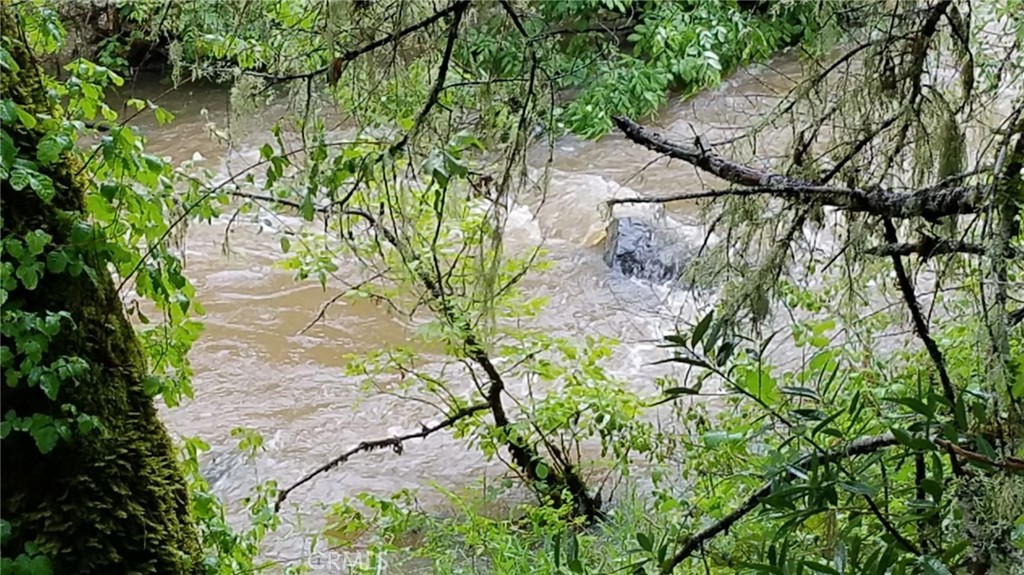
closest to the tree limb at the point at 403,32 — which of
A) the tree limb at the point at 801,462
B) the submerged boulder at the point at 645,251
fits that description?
the tree limb at the point at 801,462

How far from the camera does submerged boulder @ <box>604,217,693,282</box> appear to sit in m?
4.84

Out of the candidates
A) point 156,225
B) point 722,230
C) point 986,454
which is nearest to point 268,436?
point 156,225

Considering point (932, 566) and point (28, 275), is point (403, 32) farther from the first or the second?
point (932, 566)

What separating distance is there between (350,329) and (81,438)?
3137 millimetres

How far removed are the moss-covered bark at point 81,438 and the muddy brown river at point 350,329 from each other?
5.18ft

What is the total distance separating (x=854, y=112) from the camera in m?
1.36

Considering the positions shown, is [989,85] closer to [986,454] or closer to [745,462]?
[986,454]

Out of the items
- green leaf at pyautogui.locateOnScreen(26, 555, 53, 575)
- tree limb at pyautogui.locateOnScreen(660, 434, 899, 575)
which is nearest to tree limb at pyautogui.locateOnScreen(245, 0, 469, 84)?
tree limb at pyautogui.locateOnScreen(660, 434, 899, 575)

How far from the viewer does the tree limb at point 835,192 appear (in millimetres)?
1046

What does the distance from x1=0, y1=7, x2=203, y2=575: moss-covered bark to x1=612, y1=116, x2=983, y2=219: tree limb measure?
0.83 meters

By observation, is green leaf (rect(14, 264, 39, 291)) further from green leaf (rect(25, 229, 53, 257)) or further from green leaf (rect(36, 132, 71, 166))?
green leaf (rect(36, 132, 71, 166))

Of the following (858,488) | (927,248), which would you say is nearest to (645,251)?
(927,248)

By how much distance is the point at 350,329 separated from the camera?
14.6 ft

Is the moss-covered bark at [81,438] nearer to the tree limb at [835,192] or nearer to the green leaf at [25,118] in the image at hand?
the green leaf at [25,118]
